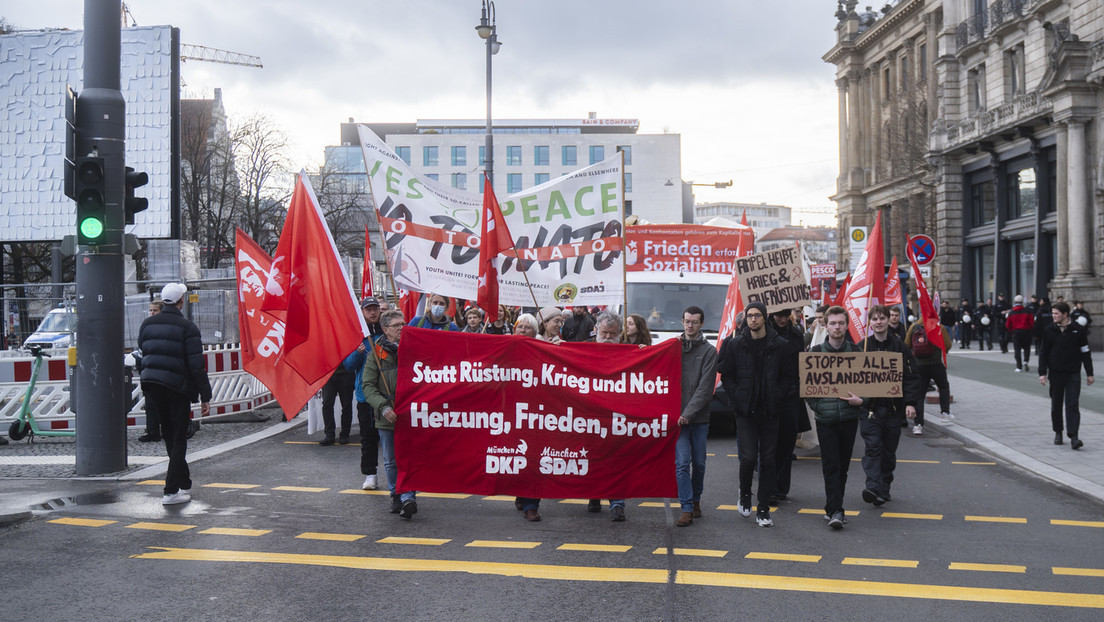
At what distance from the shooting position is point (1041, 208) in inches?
1412

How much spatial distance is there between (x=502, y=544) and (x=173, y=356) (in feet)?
11.5

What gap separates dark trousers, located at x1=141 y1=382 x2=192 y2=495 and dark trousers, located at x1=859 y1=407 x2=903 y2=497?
18.7 ft

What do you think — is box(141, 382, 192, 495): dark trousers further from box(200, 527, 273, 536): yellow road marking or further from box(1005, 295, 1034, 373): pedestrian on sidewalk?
box(1005, 295, 1034, 373): pedestrian on sidewalk

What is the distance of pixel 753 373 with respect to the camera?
7977 mm

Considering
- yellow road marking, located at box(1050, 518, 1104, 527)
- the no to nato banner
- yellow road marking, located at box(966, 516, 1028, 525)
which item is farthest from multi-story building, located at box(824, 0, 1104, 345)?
yellow road marking, located at box(966, 516, 1028, 525)

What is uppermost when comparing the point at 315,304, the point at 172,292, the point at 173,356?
the point at 172,292

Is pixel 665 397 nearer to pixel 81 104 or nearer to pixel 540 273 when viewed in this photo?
pixel 540 273

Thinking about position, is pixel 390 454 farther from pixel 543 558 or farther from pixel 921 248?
pixel 921 248

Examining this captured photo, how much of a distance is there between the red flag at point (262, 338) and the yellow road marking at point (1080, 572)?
18.4ft

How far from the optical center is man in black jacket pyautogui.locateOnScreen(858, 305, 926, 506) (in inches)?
337

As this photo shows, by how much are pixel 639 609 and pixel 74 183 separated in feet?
24.3

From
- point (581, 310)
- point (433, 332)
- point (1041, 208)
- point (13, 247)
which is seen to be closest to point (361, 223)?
point (13, 247)

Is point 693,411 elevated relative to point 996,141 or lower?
lower

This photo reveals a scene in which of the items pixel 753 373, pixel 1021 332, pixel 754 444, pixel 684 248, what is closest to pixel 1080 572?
pixel 754 444
